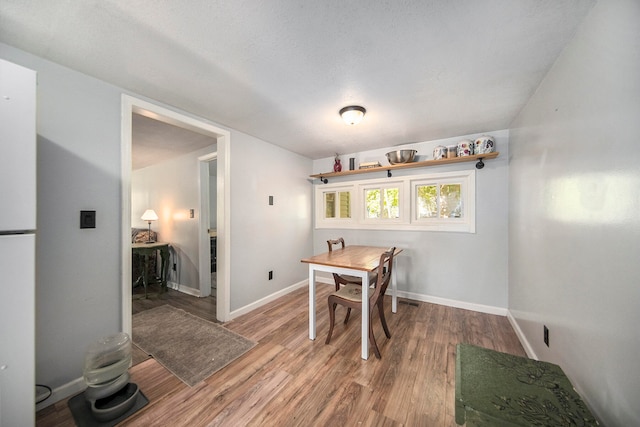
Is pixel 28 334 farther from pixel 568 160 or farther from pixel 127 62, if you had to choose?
pixel 568 160

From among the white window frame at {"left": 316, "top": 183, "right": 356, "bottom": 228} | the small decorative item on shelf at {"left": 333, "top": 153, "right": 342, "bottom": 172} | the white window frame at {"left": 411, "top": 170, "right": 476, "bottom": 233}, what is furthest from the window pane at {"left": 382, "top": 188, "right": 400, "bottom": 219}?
the small decorative item on shelf at {"left": 333, "top": 153, "right": 342, "bottom": 172}

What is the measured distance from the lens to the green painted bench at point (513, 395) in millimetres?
810

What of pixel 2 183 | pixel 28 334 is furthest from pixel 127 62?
pixel 28 334

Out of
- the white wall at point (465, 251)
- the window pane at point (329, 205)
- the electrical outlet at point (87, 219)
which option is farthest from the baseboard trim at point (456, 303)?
the electrical outlet at point (87, 219)

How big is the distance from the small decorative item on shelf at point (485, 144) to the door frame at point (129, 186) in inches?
117

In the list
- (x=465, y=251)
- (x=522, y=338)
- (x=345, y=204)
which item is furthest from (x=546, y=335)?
(x=345, y=204)

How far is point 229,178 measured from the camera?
2615 millimetres

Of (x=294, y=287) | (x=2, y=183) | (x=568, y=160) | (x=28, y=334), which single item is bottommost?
(x=294, y=287)

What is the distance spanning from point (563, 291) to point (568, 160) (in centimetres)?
79

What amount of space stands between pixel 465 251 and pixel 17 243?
3717mm

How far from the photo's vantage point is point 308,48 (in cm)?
135

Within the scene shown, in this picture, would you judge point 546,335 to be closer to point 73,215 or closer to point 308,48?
point 308,48

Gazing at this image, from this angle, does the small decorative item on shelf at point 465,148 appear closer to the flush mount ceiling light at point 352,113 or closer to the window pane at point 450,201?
the window pane at point 450,201

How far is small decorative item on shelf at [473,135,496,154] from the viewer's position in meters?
2.61
